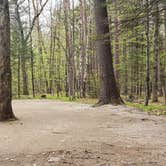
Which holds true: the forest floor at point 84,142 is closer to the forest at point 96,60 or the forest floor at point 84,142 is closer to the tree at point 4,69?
the forest at point 96,60

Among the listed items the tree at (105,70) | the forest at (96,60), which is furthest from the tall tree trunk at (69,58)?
the tree at (105,70)

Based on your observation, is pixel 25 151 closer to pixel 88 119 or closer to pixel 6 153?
pixel 6 153

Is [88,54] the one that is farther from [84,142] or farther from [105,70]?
[84,142]

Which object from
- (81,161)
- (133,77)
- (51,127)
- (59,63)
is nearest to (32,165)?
(81,161)

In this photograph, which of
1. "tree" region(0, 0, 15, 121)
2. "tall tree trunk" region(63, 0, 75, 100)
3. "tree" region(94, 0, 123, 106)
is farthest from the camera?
"tall tree trunk" region(63, 0, 75, 100)

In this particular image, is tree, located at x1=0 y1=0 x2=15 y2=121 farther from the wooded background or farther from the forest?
the wooded background

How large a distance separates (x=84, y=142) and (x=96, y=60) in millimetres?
19918

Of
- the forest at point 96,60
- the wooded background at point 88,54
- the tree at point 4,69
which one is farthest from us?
the wooded background at point 88,54

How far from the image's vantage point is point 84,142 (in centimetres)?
573

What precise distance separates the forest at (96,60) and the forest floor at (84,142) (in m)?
0.06

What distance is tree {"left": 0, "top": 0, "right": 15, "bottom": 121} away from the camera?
9.11 metres

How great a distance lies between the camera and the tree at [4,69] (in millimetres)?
9109

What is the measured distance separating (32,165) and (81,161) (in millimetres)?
669

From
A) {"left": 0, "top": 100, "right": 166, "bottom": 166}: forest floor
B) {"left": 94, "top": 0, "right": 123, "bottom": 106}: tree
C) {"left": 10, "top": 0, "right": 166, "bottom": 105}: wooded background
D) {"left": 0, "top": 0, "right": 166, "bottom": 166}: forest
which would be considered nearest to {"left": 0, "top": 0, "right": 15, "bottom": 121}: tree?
{"left": 0, "top": 0, "right": 166, "bottom": 166}: forest
